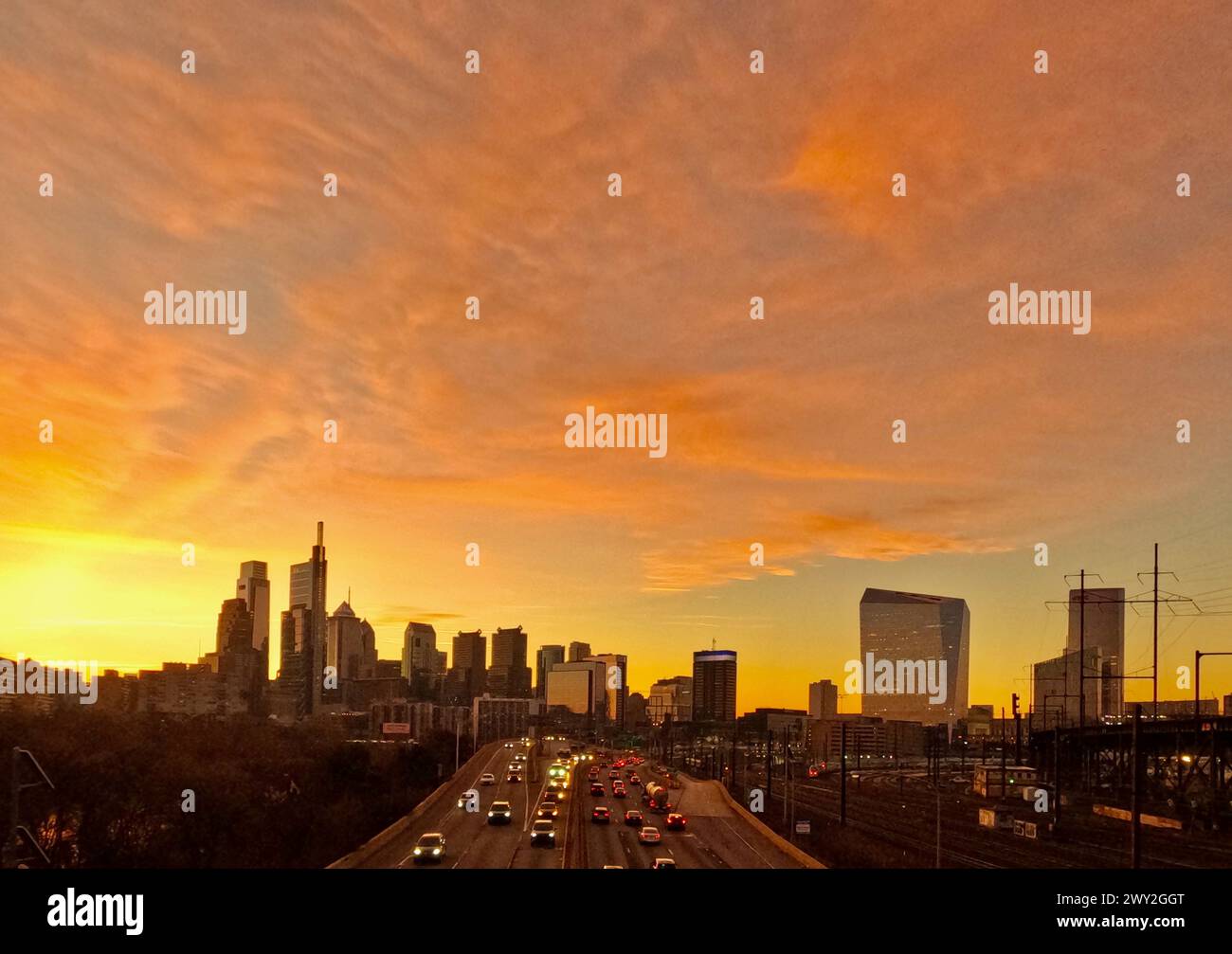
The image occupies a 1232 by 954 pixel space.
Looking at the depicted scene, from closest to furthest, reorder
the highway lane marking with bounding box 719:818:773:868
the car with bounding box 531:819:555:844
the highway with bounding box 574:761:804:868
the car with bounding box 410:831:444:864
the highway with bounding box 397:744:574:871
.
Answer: the car with bounding box 410:831:444:864
the highway with bounding box 397:744:574:871
the highway with bounding box 574:761:804:868
the highway lane marking with bounding box 719:818:773:868
the car with bounding box 531:819:555:844

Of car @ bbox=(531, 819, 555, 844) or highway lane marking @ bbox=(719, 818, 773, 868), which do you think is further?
car @ bbox=(531, 819, 555, 844)

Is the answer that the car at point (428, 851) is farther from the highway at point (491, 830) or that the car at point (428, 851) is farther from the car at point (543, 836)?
the car at point (543, 836)

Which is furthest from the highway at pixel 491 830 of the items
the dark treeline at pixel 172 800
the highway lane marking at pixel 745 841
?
the highway lane marking at pixel 745 841

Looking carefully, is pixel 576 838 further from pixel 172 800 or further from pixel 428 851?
pixel 172 800

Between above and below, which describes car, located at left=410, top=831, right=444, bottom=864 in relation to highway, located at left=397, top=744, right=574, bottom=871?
above

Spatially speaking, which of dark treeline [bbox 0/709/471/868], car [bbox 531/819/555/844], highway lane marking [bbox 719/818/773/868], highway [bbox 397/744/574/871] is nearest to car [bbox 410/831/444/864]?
highway [bbox 397/744/574/871]

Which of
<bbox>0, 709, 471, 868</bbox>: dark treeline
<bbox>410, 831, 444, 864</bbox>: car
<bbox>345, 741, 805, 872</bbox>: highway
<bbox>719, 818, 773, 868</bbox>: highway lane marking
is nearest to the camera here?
<bbox>410, 831, 444, 864</bbox>: car

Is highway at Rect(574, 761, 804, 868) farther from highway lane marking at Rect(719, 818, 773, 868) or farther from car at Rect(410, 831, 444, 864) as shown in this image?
car at Rect(410, 831, 444, 864)

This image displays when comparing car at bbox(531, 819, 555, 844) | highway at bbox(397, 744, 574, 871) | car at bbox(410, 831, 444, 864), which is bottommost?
highway at bbox(397, 744, 574, 871)
